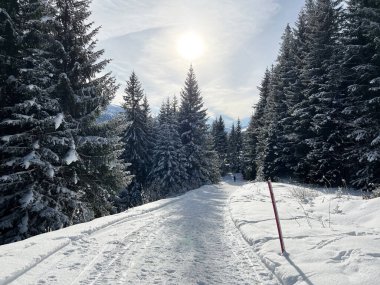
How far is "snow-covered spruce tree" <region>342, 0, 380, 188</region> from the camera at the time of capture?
60.8 feet

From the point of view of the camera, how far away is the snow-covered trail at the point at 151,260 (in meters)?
5.04

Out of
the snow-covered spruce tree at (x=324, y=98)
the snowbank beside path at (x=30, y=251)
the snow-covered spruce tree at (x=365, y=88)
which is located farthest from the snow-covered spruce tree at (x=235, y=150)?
the snowbank beside path at (x=30, y=251)

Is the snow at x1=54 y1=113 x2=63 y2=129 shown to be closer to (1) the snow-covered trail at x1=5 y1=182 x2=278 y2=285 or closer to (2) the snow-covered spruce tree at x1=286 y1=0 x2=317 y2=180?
(1) the snow-covered trail at x1=5 y1=182 x2=278 y2=285

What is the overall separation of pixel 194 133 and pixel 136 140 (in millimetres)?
7238

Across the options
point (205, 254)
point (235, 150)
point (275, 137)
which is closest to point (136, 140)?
point (275, 137)

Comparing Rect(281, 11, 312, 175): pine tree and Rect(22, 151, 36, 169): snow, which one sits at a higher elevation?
Rect(281, 11, 312, 175): pine tree

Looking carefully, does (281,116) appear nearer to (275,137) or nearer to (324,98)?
(275,137)

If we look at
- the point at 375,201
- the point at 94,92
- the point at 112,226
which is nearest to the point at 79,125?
the point at 94,92

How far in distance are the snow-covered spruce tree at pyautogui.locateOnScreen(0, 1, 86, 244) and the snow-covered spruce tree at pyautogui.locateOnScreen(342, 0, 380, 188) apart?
16353mm

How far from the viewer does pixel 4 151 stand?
1160 cm

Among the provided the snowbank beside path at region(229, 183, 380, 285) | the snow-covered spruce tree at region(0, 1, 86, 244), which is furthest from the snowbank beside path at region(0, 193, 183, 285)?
the snow-covered spruce tree at region(0, 1, 86, 244)

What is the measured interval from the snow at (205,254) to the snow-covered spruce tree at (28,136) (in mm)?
4101

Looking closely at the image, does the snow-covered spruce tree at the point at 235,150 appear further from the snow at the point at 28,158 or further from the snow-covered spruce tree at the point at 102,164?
the snow at the point at 28,158

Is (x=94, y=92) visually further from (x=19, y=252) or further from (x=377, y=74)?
(x=377, y=74)
